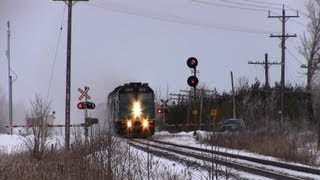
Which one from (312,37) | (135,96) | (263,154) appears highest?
(312,37)

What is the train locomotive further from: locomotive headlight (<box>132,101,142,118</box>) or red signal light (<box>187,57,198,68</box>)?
red signal light (<box>187,57,198,68</box>)

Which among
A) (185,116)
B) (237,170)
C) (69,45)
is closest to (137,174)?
(237,170)

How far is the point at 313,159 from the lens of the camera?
74.7 ft

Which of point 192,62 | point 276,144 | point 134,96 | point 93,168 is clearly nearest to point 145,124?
point 134,96

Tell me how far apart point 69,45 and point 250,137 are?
36.4ft

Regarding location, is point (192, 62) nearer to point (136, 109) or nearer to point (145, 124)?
point (136, 109)

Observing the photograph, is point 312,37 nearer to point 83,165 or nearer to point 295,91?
point 295,91

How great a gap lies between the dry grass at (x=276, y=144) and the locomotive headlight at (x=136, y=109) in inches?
499

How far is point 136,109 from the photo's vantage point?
4541 centimetres

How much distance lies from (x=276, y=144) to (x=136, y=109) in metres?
19.9

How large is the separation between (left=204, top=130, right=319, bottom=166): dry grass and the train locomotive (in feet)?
41.1

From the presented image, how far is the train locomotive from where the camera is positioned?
148 feet

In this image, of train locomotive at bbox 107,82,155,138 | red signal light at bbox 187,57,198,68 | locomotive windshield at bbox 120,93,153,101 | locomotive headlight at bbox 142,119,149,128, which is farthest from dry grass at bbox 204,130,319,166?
locomotive windshield at bbox 120,93,153,101

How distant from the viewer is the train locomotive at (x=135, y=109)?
4524cm
